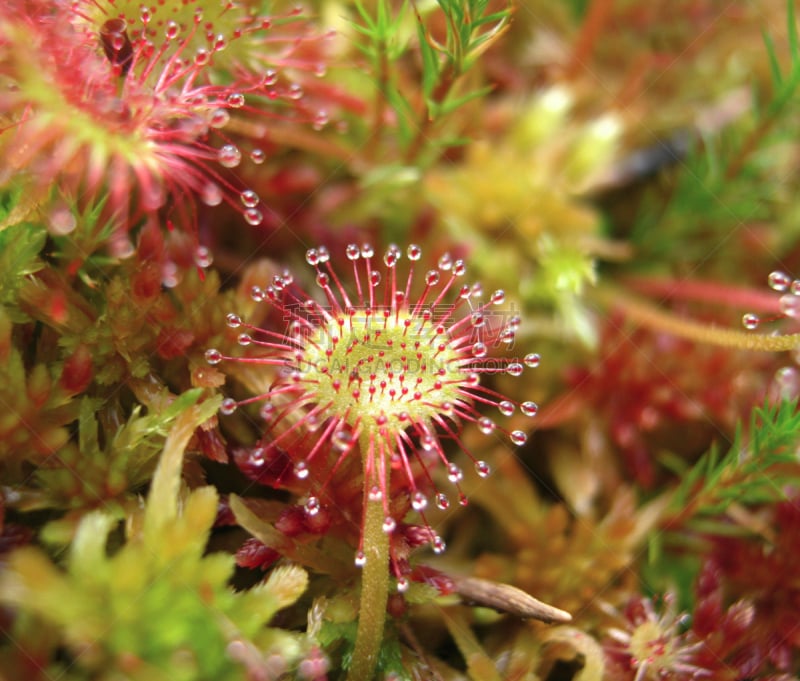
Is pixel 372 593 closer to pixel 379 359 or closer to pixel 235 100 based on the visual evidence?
pixel 379 359

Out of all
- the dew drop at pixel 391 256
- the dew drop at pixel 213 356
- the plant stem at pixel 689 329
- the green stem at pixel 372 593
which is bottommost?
the green stem at pixel 372 593

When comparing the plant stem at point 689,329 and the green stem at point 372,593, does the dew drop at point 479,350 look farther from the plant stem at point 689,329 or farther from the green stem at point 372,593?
the plant stem at point 689,329

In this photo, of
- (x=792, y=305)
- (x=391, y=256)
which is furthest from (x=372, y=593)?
(x=792, y=305)

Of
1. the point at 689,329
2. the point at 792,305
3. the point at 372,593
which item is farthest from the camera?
the point at 689,329

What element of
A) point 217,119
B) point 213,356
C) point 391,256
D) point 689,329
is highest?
point 217,119

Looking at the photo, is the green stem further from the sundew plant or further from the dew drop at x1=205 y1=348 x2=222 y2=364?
the dew drop at x1=205 y1=348 x2=222 y2=364

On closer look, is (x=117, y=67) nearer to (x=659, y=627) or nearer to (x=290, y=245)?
Result: (x=290, y=245)

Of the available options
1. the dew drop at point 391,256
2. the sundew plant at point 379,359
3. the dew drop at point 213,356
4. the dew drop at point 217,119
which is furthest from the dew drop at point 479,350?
the dew drop at point 217,119
